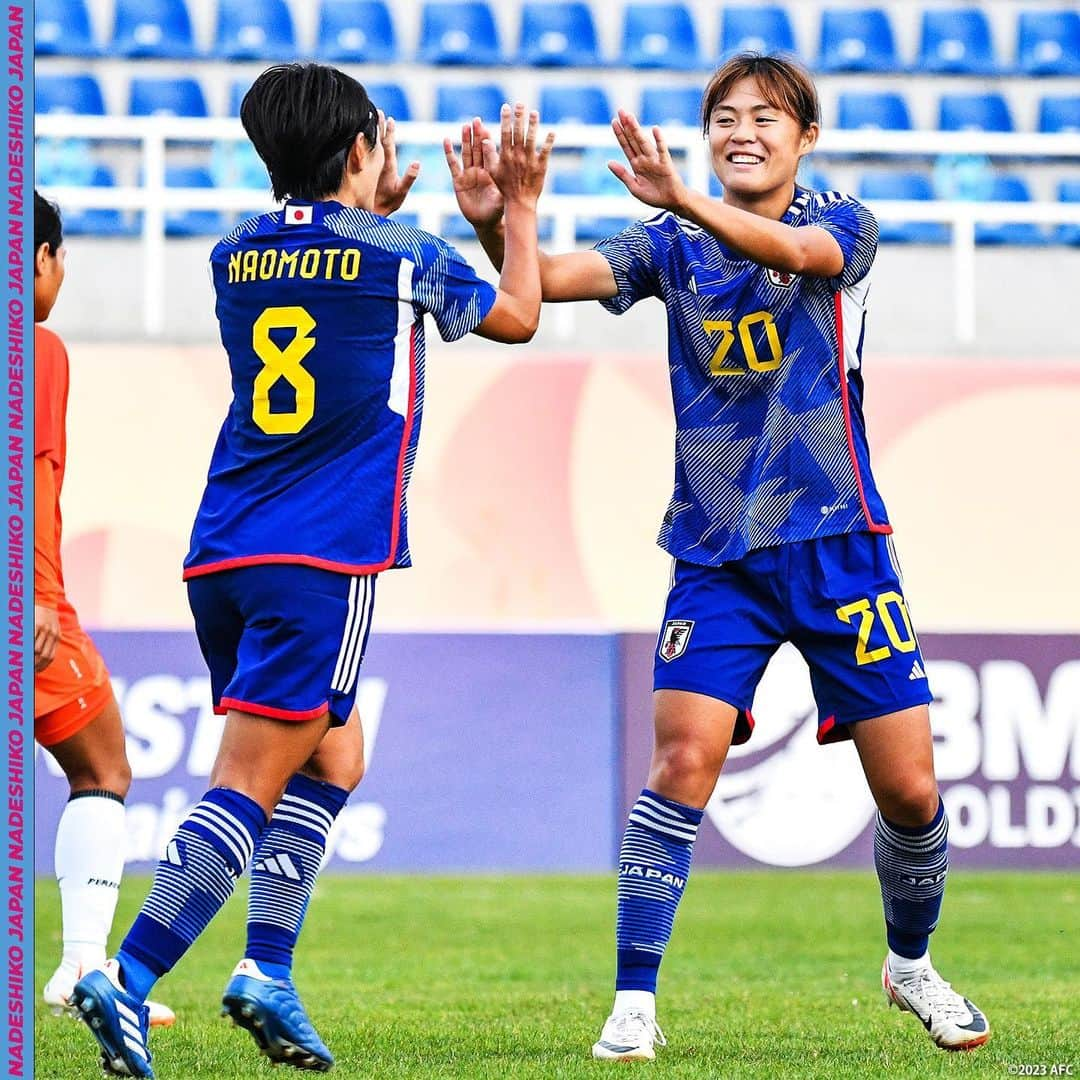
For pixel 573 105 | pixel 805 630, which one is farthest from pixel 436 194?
pixel 805 630

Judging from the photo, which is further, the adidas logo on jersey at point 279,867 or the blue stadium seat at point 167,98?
the blue stadium seat at point 167,98

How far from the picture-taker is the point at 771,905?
7.54 metres

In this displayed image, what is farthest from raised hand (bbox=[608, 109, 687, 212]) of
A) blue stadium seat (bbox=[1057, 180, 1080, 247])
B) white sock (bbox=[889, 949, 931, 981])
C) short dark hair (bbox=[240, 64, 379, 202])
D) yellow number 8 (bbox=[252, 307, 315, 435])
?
blue stadium seat (bbox=[1057, 180, 1080, 247])

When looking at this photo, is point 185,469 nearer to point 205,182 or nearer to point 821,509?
point 205,182

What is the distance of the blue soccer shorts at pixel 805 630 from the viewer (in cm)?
394

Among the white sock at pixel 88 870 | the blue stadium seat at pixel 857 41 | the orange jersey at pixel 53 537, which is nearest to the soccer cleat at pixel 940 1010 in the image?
the white sock at pixel 88 870

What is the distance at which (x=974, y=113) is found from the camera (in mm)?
13805

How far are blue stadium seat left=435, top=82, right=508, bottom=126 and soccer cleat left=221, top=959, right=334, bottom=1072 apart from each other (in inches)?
398

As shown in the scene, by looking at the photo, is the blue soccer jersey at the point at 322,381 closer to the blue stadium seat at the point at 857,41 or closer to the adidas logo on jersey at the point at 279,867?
the adidas logo on jersey at the point at 279,867

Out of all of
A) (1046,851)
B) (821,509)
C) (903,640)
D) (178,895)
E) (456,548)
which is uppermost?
(821,509)

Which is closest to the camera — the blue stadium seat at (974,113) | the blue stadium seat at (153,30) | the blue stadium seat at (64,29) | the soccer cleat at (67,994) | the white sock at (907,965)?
the white sock at (907,965)

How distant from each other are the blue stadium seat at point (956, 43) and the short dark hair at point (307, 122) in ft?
36.8

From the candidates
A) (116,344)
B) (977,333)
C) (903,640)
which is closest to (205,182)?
(116,344)
